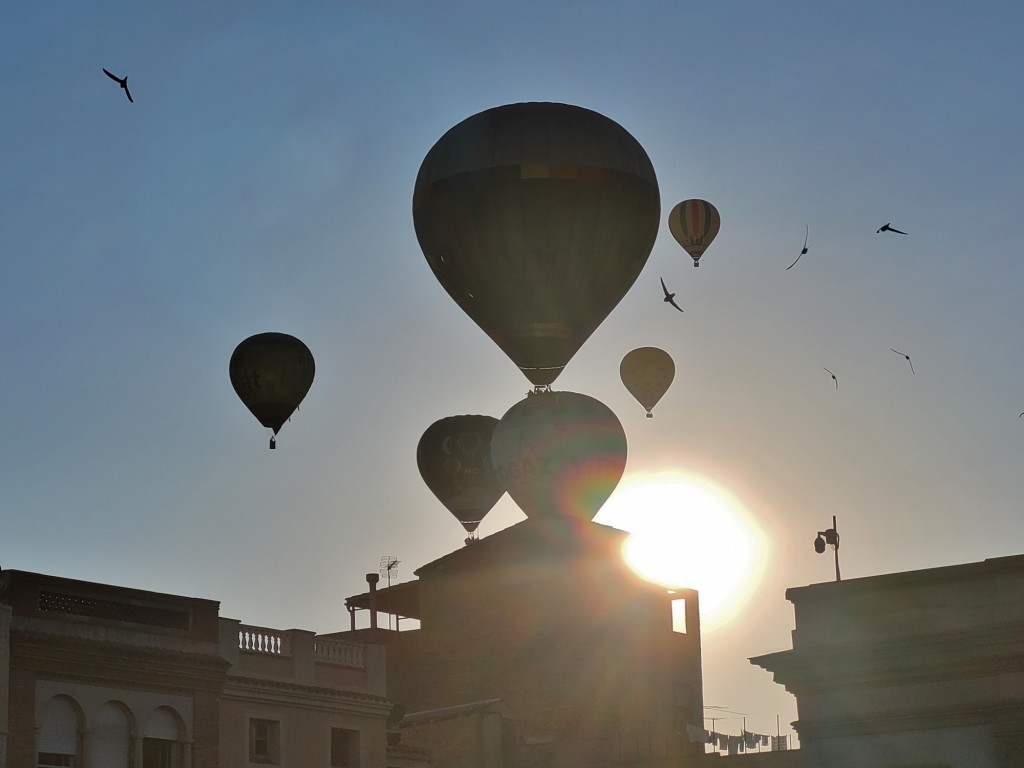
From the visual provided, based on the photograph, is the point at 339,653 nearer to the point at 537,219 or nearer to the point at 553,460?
the point at 553,460

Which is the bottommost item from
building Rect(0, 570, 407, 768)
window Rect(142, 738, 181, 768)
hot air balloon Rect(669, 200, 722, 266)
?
window Rect(142, 738, 181, 768)

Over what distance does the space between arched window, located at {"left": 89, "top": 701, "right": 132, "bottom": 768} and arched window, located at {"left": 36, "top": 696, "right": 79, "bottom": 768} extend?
0.48m

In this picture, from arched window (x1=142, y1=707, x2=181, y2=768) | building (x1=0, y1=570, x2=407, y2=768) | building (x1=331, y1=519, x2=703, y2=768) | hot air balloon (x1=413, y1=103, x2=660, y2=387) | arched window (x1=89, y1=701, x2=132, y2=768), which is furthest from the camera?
building (x1=331, y1=519, x2=703, y2=768)

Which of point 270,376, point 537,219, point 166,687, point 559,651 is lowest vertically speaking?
point 166,687

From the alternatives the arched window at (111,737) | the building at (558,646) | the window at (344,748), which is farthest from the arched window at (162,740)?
the building at (558,646)

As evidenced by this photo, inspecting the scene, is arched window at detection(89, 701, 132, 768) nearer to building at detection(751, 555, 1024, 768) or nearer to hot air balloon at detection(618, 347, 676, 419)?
building at detection(751, 555, 1024, 768)

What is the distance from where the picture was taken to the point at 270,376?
4691 centimetres

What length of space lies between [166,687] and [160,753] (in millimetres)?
1592

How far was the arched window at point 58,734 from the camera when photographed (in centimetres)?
3881

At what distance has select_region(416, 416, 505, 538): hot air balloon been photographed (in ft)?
179

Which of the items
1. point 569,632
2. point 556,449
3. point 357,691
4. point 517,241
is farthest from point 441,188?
point 569,632

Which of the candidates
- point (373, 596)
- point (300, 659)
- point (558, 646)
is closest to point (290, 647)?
point (300, 659)

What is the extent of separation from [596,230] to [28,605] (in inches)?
624

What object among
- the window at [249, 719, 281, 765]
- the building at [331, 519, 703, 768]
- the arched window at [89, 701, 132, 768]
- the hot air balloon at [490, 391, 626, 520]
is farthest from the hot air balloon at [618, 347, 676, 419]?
the arched window at [89, 701, 132, 768]
